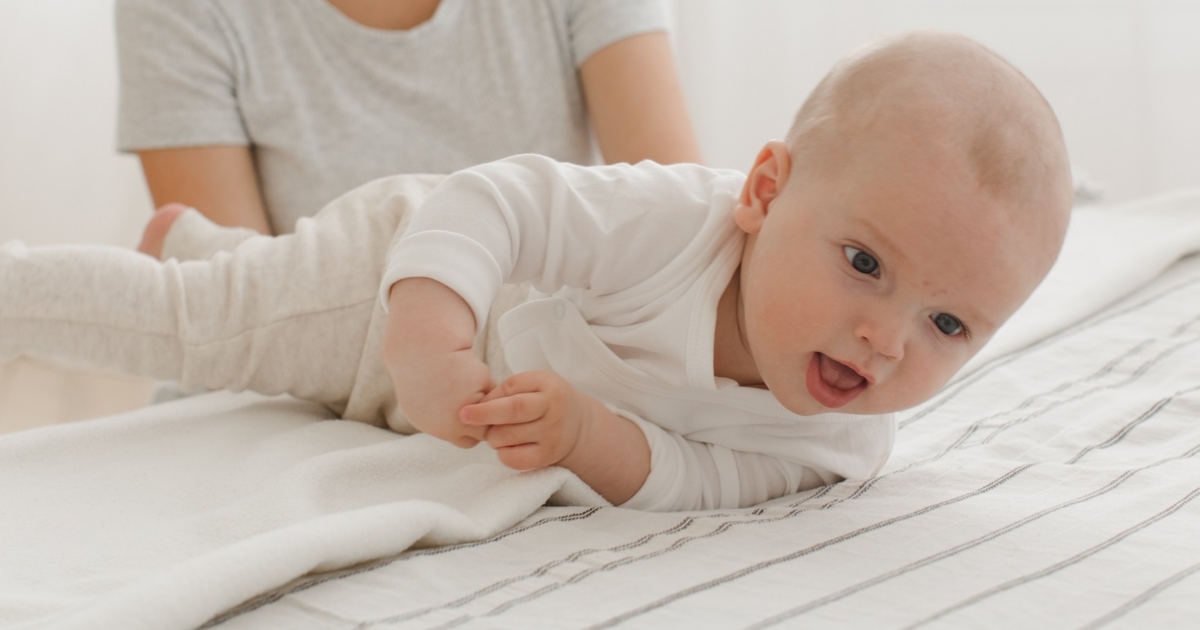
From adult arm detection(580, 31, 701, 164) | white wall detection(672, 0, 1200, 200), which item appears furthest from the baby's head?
white wall detection(672, 0, 1200, 200)

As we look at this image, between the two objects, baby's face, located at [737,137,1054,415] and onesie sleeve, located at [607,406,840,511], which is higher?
baby's face, located at [737,137,1054,415]

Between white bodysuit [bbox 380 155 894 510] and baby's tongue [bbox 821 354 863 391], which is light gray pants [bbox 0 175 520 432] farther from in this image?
baby's tongue [bbox 821 354 863 391]

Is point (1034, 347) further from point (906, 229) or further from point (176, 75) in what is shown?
point (176, 75)

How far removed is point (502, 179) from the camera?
0.83 m

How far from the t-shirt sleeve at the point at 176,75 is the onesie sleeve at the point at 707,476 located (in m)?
0.84

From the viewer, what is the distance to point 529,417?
727 millimetres

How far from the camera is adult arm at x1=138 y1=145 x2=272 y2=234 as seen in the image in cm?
143

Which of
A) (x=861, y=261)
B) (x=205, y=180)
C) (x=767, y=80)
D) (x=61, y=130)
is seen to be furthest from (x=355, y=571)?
(x=767, y=80)

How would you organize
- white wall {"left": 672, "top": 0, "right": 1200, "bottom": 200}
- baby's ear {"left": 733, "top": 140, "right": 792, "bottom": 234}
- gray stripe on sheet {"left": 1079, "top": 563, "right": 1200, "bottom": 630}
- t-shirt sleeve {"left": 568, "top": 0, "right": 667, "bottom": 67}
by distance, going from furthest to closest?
white wall {"left": 672, "top": 0, "right": 1200, "bottom": 200} < t-shirt sleeve {"left": 568, "top": 0, "right": 667, "bottom": 67} < baby's ear {"left": 733, "top": 140, "right": 792, "bottom": 234} < gray stripe on sheet {"left": 1079, "top": 563, "right": 1200, "bottom": 630}

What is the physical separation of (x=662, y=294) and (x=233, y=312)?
40 centimetres

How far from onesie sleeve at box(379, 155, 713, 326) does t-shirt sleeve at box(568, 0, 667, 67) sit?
71cm

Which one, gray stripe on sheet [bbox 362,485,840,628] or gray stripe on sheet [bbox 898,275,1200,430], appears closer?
gray stripe on sheet [bbox 362,485,840,628]

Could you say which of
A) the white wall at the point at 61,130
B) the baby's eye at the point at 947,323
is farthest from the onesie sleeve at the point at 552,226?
the white wall at the point at 61,130

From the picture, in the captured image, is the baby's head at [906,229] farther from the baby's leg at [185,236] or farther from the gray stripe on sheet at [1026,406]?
the baby's leg at [185,236]
